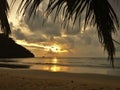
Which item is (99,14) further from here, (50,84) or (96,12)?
(50,84)

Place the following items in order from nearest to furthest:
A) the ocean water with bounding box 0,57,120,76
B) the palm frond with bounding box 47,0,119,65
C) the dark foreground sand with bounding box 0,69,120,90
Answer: the palm frond with bounding box 47,0,119,65 → the dark foreground sand with bounding box 0,69,120,90 → the ocean water with bounding box 0,57,120,76

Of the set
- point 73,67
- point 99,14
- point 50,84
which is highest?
point 99,14

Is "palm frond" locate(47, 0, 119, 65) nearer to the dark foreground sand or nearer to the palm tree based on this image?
the palm tree

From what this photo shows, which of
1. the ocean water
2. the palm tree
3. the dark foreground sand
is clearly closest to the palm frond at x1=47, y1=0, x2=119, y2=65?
the palm tree

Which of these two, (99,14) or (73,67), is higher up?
(99,14)

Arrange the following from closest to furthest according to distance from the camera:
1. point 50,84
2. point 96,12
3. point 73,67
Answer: point 96,12, point 50,84, point 73,67

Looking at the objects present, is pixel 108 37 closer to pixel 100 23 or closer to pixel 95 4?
pixel 100 23

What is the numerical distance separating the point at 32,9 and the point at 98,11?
48cm

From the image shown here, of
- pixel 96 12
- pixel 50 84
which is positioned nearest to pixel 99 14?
pixel 96 12

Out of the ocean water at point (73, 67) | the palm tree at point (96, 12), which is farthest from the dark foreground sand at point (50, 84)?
the palm tree at point (96, 12)

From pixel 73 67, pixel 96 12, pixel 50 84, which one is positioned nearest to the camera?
pixel 96 12

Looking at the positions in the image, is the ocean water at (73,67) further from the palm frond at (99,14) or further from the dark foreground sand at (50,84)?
the palm frond at (99,14)

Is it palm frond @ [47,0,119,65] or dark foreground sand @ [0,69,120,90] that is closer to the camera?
palm frond @ [47,0,119,65]

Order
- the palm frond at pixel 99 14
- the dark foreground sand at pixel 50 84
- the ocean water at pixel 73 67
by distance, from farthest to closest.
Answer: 1. the ocean water at pixel 73 67
2. the dark foreground sand at pixel 50 84
3. the palm frond at pixel 99 14
